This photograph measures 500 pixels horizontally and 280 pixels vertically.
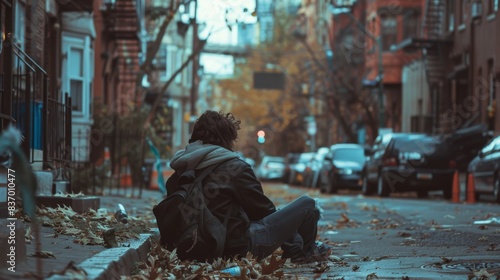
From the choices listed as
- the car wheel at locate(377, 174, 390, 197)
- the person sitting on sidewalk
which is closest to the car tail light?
the car wheel at locate(377, 174, 390, 197)

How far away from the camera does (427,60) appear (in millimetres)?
50000

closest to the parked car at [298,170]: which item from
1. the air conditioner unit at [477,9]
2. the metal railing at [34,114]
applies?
the air conditioner unit at [477,9]

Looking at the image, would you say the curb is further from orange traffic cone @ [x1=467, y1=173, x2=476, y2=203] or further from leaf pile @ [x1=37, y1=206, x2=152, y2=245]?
orange traffic cone @ [x1=467, y1=173, x2=476, y2=203]

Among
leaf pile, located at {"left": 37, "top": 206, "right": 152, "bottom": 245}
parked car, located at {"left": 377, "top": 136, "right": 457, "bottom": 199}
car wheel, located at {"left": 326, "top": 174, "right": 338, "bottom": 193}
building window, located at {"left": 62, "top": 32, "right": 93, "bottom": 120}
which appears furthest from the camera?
car wheel, located at {"left": 326, "top": 174, "right": 338, "bottom": 193}

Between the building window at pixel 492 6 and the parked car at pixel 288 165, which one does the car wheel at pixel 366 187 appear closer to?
the building window at pixel 492 6

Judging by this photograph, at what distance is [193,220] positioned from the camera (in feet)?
30.7

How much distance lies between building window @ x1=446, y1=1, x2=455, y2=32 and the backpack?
130 feet

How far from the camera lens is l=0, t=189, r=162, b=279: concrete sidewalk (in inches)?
238

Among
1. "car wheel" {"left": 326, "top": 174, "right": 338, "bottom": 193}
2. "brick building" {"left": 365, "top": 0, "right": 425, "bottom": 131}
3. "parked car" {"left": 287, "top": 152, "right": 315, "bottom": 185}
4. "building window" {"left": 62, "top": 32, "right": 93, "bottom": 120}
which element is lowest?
"parked car" {"left": 287, "top": 152, "right": 315, "bottom": 185}

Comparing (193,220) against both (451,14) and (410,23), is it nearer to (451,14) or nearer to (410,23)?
(451,14)

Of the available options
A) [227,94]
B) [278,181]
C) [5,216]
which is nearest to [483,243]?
[5,216]

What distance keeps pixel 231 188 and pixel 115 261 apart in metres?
1.77

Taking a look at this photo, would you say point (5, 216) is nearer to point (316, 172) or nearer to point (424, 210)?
point (424, 210)

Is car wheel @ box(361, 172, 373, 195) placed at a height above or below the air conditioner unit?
below
